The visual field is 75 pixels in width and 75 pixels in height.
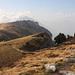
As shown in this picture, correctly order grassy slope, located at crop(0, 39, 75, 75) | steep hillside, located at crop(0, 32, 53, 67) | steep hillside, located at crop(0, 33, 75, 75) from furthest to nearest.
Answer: steep hillside, located at crop(0, 32, 53, 67)
grassy slope, located at crop(0, 39, 75, 75)
steep hillside, located at crop(0, 33, 75, 75)

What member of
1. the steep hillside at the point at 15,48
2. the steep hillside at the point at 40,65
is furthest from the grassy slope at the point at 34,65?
the steep hillside at the point at 15,48

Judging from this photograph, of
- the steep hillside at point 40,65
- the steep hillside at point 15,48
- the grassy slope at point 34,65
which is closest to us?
the steep hillside at point 40,65

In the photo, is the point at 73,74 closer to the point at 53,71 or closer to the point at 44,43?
the point at 53,71

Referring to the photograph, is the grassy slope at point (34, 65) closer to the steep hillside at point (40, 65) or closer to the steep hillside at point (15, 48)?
the steep hillside at point (40, 65)

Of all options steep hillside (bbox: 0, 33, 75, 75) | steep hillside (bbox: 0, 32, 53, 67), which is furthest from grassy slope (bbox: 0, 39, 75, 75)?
steep hillside (bbox: 0, 32, 53, 67)

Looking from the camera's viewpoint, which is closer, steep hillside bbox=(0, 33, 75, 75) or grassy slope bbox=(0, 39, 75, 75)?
steep hillside bbox=(0, 33, 75, 75)

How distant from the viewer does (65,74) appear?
13836 mm

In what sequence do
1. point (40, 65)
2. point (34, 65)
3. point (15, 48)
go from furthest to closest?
point (15, 48) < point (34, 65) < point (40, 65)

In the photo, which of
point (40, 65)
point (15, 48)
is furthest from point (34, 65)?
point (15, 48)

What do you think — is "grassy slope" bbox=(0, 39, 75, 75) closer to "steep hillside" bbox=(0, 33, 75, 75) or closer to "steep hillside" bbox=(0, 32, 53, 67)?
"steep hillside" bbox=(0, 33, 75, 75)

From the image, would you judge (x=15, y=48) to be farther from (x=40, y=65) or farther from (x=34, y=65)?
(x=40, y=65)

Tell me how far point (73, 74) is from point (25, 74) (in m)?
8.47

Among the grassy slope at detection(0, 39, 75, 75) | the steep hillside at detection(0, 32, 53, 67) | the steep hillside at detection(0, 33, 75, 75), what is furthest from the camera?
the steep hillside at detection(0, 32, 53, 67)

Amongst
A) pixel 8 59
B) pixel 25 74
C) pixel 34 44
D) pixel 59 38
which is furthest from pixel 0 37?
pixel 25 74
